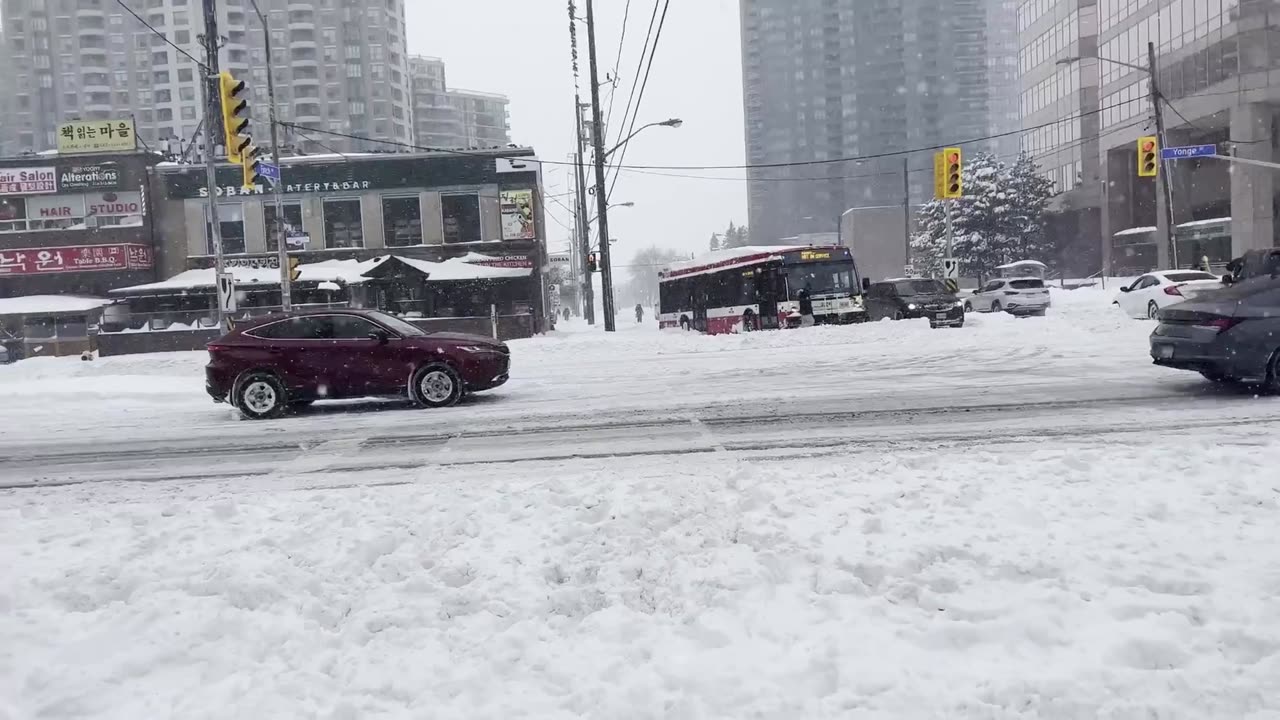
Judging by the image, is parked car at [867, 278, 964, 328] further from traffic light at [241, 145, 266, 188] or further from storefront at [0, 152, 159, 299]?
storefront at [0, 152, 159, 299]

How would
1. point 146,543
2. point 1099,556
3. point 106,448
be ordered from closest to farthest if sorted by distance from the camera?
point 1099,556 → point 146,543 → point 106,448

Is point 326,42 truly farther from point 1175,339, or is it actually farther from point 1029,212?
point 1175,339

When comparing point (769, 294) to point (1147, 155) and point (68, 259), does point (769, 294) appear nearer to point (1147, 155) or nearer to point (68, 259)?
point (1147, 155)

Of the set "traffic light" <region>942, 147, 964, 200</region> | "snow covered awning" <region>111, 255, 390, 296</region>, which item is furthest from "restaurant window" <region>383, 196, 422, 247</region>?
"traffic light" <region>942, 147, 964, 200</region>

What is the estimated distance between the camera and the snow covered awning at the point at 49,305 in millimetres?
39188

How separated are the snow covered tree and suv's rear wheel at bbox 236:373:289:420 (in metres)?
59.8

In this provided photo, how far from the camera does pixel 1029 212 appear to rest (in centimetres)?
6475

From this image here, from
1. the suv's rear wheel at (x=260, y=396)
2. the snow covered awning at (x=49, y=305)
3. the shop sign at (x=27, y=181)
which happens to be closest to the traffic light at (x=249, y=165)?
the suv's rear wheel at (x=260, y=396)

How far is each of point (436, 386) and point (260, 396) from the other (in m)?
2.46

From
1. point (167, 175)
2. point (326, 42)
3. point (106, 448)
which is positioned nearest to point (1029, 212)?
point (167, 175)

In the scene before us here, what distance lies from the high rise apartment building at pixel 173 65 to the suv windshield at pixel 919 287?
323ft

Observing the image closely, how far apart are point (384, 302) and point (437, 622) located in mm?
37207

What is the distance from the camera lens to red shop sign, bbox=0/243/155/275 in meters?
40.5

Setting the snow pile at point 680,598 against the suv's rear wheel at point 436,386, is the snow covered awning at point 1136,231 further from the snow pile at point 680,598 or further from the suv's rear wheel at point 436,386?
the snow pile at point 680,598
